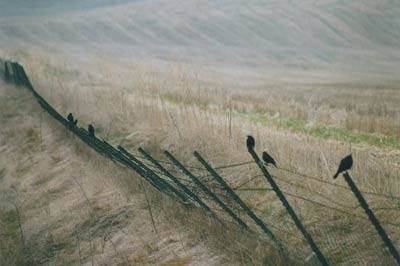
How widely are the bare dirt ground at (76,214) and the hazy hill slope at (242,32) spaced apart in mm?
28609

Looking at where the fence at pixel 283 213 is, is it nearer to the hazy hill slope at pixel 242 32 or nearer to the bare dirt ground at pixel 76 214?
the bare dirt ground at pixel 76 214

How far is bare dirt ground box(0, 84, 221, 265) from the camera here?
6746 millimetres

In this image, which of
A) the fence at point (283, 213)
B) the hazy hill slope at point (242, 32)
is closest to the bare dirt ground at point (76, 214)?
the fence at point (283, 213)

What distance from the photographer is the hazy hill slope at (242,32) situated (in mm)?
41031

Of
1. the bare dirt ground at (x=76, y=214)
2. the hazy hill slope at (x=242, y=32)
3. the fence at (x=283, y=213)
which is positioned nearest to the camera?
the fence at (x=283, y=213)

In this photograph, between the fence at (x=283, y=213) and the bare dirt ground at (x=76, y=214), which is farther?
the bare dirt ground at (x=76, y=214)

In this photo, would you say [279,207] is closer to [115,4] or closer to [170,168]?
[170,168]

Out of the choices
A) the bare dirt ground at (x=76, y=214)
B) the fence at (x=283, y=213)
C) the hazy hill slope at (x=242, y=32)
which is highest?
the hazy hill slope at (x=242, y=32)

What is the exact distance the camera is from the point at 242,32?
48938mm

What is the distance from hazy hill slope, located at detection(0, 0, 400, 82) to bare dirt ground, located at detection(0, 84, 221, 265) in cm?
2861

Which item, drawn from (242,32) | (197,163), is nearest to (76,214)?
(197,163)

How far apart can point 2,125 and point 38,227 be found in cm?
622

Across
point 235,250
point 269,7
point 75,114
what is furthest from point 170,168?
point 269,7

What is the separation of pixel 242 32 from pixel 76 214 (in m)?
42.4
